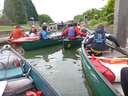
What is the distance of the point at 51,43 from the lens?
18.8 m

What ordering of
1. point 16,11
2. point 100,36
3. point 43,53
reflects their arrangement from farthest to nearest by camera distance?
point 16,11
point 43,53
point 100,36

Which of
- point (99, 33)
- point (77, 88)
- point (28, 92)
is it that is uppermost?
point (99, 33)

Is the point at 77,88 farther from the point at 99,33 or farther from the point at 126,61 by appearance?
the point at 99,33

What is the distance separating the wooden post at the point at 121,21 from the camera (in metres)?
14.5

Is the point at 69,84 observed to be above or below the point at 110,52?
below

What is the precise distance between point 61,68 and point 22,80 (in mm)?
5833

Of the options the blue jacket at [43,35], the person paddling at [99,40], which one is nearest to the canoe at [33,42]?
the blue jacket at [43,35]

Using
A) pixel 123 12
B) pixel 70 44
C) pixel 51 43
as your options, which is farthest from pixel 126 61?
pixel 51 43

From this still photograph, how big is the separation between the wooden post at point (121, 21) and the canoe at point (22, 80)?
6.88m

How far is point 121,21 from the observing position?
1469 centimetres

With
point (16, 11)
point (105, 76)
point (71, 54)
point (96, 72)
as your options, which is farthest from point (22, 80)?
point (16, 11)

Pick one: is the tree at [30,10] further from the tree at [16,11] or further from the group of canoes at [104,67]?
the group of canoes at [104,67]

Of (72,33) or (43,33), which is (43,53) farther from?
(72,33)

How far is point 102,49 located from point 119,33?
3173mm
